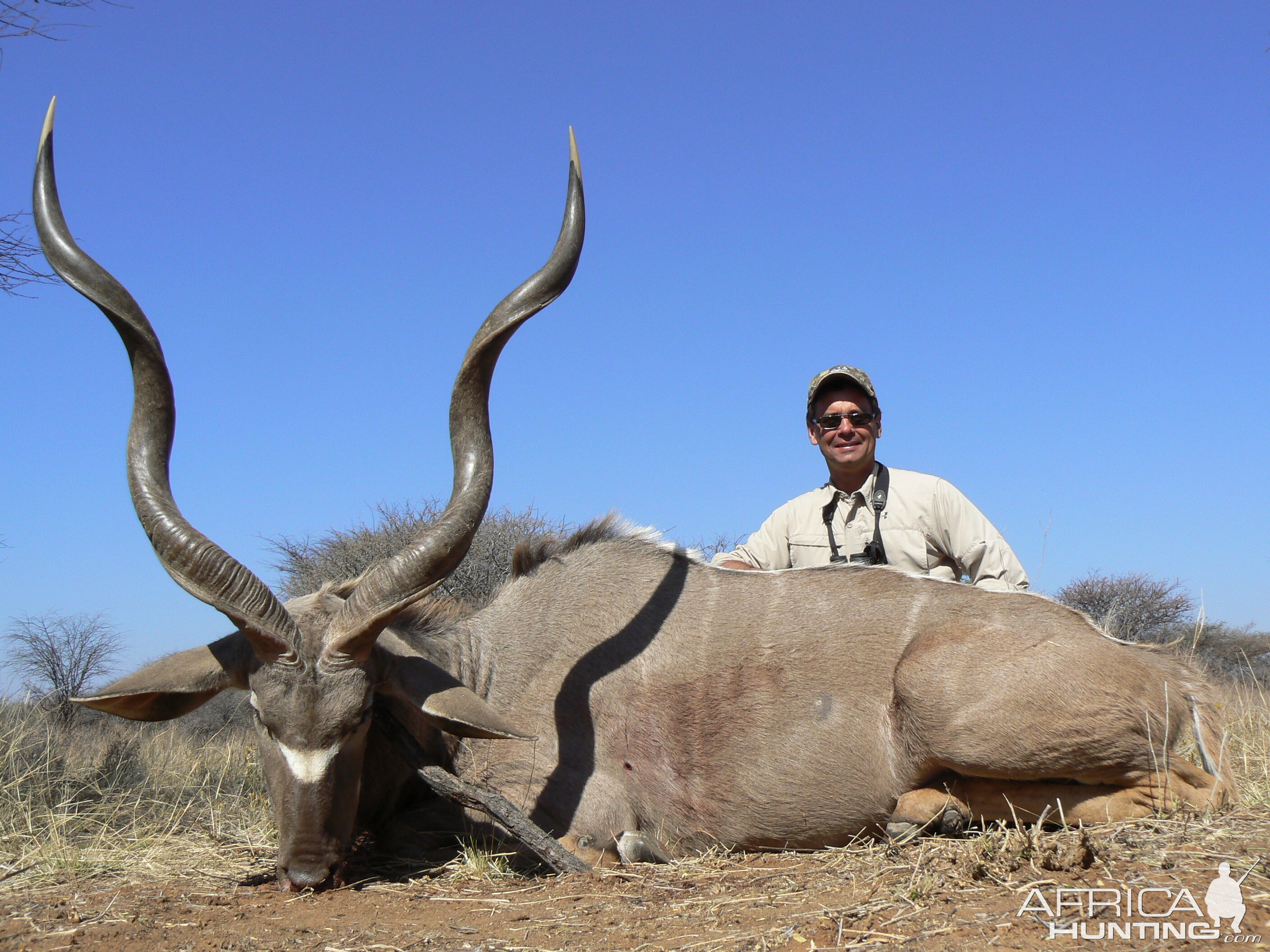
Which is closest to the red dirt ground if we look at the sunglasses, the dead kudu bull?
the dead kudu bull

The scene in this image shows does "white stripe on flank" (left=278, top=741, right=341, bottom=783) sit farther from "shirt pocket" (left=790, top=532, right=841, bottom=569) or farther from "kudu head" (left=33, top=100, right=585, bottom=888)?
"shirt pocket" (left=790, top=532, right=841, bottom=569)

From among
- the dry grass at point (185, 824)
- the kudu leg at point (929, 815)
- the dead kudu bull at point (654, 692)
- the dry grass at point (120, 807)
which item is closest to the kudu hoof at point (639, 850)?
the dead kudu bull at point (654, 692)

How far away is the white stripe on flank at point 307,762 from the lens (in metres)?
3.63

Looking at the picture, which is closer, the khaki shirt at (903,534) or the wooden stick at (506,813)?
the wooden stick at (506,813)

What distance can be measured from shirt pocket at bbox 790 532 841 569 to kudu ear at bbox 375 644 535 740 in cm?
230

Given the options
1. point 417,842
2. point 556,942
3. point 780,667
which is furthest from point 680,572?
point 556,942

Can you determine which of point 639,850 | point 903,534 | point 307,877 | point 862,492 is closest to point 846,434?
point 862,492

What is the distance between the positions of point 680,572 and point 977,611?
1.35 m

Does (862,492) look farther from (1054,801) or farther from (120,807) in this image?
(120,807)

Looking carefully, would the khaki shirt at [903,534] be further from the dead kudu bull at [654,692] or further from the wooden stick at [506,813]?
the wooden stick at [506,813]

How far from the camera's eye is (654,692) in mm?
4324

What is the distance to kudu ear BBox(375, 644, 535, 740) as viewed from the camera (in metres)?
3.82

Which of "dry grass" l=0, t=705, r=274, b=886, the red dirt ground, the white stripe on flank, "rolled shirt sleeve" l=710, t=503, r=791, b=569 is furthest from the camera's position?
"rolled shirt sleeve" l=710, t=503, r=791, b=569

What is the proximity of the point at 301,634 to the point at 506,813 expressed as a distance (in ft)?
3.35
